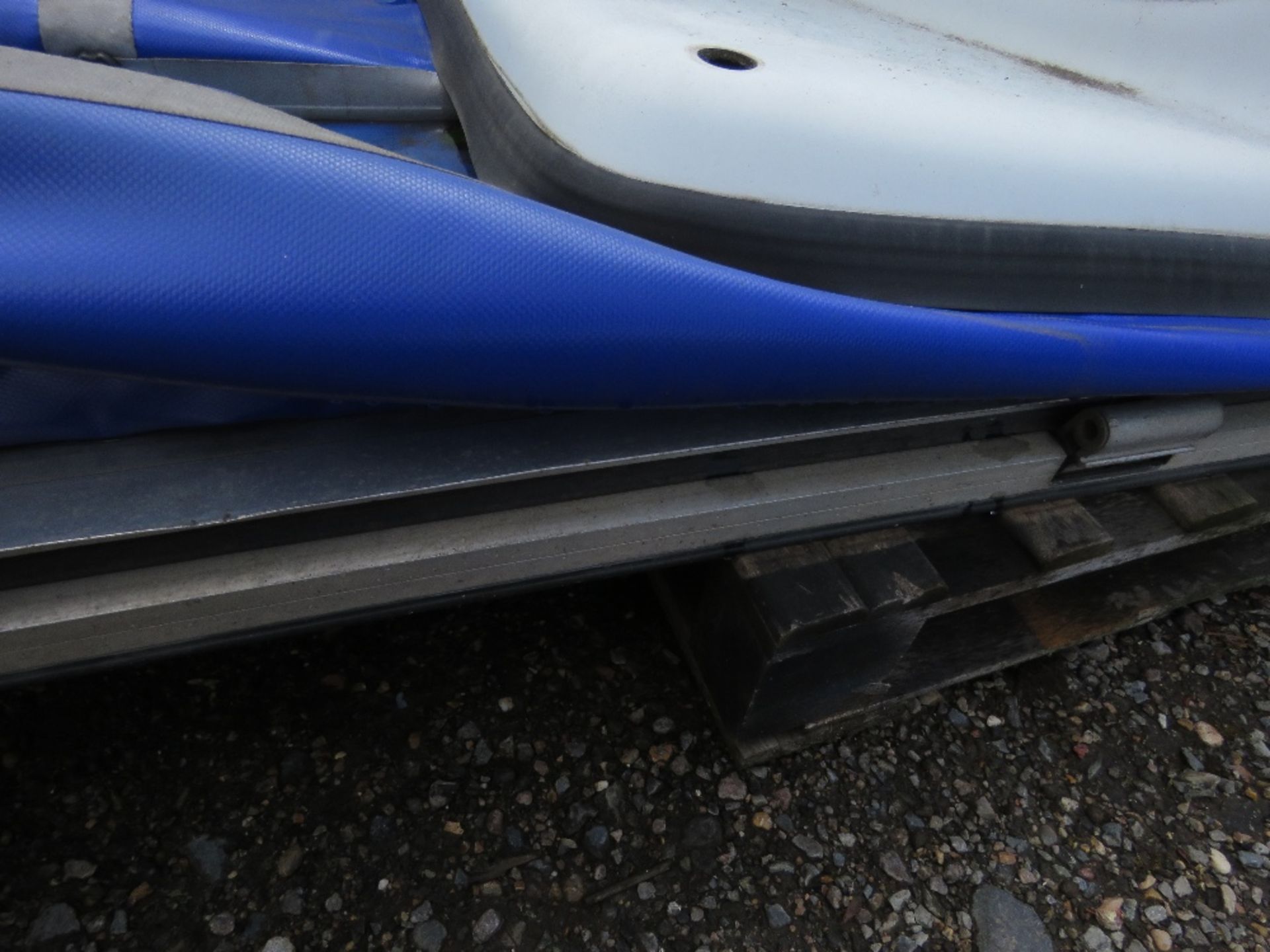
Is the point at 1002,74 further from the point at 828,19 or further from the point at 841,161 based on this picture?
the point at 841,161

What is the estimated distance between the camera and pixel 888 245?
83cm

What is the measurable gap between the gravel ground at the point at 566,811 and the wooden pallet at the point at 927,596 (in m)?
0.11

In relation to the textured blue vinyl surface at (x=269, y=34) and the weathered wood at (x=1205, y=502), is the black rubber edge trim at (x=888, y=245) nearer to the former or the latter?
the textured blue vinyl surface at (x=269, y=34)

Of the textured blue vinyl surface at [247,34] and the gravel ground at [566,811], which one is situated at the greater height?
the textured blue vinyl surface at [247,34]

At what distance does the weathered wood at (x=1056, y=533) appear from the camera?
1185mm

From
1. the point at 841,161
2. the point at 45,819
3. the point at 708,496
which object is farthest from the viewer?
the point at 45,819

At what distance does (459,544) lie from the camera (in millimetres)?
880

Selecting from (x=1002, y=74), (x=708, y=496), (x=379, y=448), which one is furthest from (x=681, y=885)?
(x=1002, y=74)

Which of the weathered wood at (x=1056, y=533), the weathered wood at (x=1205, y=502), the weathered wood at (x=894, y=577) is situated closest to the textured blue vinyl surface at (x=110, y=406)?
the weathered wood at (x=894, y=577)

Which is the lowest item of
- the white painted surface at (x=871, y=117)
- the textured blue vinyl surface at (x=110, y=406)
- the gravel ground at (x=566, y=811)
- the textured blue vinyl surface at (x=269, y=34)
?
the gravel ground at (x=566, y=811)

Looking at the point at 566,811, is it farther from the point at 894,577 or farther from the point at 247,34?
the point at 247,34

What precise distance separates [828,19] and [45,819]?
135cm

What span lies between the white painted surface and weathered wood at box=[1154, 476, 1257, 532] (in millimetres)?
472

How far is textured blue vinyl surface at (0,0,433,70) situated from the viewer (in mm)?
1052
